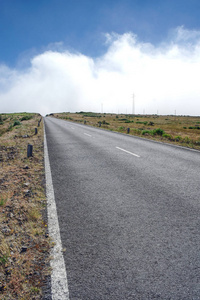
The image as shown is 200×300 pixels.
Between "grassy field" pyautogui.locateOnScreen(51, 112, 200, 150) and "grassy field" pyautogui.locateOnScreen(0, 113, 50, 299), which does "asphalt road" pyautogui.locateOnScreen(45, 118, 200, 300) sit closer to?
"grassy field" pyautogui.locateOnScreen(0, 113, 50, 299)

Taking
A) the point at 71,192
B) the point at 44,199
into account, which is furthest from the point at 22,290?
the point at 71,192

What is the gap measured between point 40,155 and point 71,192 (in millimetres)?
4889

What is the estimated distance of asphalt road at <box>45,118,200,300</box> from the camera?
2.10 m

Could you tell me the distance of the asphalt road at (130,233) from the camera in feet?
6.89

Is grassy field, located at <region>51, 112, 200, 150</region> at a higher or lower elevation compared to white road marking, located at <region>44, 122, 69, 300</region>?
higher

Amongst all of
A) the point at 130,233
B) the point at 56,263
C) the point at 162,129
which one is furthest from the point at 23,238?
the point at 162,129

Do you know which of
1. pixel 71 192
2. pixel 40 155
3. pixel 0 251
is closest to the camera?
pixel 0 251

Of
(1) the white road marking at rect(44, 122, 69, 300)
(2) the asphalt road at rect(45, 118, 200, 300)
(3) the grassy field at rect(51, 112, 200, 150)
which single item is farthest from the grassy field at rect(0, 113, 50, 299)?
(3) the grassy field at rect(51, 112, 200, 150)

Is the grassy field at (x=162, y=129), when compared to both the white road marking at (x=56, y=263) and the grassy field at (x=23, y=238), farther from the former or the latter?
the white road marking at (x=56, y=263)

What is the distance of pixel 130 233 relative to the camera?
119 inches

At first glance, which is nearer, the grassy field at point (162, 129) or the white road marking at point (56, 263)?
the white road marking at point (56, 263)

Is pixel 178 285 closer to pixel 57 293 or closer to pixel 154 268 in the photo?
pixel 154 268

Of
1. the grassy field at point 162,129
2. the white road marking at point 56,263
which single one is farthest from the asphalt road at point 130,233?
the grassy field at point 162,129

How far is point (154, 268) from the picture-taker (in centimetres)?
232
